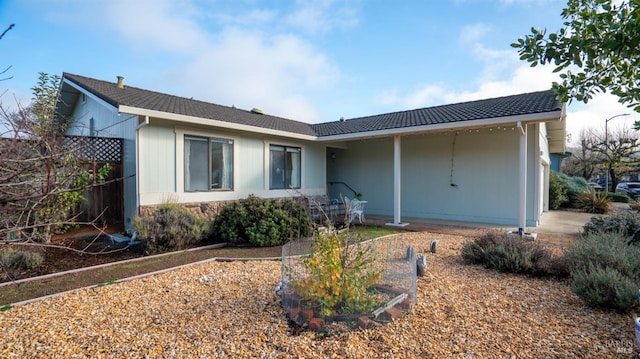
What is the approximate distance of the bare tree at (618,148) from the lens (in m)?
17.8

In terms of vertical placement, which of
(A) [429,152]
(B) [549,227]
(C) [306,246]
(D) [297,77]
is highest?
(D) [297,77]

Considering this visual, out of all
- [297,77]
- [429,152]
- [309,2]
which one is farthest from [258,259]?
[297,77]

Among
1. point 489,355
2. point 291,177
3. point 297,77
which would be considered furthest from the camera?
point 297,77

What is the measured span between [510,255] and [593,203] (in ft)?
37.9

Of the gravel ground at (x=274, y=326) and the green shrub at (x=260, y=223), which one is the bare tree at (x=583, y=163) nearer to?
the green shrub at (x=260, y=223)

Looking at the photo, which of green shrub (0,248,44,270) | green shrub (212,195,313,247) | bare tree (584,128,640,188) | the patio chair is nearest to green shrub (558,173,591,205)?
bare tree (584,128,640,188)

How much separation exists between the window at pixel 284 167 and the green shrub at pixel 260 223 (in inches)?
107

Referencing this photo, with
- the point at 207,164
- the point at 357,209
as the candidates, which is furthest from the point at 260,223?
the point at 357,209

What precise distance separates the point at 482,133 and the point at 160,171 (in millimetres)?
9137

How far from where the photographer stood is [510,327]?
294cm

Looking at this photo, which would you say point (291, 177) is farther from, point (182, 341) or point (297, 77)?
point (182, 341)

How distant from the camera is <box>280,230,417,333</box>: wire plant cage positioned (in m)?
2.96

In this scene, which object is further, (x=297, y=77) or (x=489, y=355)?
(x=297, y=77)

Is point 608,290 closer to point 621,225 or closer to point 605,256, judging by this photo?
point 605,256
